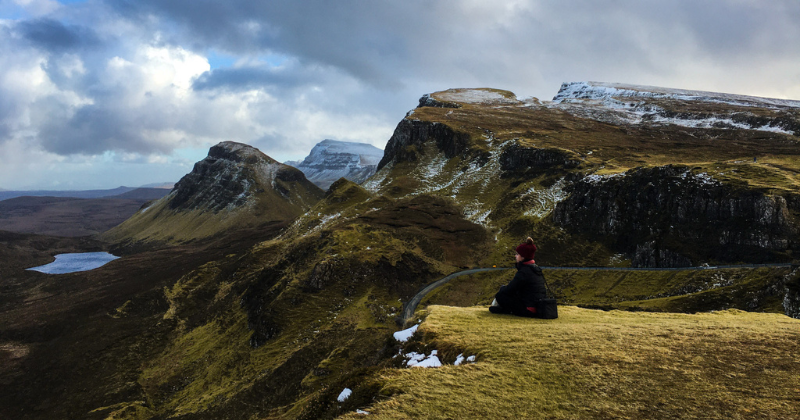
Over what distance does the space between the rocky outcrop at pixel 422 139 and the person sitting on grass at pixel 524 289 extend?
484ft

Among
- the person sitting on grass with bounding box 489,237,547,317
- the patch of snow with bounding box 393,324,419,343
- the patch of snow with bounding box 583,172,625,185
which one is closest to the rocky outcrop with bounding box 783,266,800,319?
the person sitting on grass with bounding box 489,237,547,317

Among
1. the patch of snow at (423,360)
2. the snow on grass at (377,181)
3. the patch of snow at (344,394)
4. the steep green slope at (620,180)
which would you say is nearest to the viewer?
the patch of snow at (344,394)

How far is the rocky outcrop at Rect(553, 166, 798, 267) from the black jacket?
73.3m

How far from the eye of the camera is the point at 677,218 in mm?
80625

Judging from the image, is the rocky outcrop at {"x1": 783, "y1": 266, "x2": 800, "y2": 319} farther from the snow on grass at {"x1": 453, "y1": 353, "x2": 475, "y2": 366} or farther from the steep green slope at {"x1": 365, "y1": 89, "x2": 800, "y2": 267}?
the snow on grass at {"x1": 453, "y1": 353, "x2": 475, "y2": 366}

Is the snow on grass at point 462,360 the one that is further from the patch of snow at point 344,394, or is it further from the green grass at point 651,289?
the green grass at point 651,289

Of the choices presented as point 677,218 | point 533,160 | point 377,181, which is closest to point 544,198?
point 533,160

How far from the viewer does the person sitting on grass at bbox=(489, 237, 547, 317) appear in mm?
18859

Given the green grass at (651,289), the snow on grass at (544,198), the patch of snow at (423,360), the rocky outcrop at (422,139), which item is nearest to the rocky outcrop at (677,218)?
the snow on grass at (544,198)

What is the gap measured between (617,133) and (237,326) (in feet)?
587

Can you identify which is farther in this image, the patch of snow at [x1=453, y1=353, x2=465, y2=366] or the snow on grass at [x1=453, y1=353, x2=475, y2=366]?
the patch of snow at [x1=453, y1=353, x2=465, y2=366]

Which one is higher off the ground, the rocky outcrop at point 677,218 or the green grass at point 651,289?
the rocky outcrop at point 677,218

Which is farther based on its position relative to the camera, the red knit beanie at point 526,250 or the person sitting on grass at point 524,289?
the person sitting on grass at point 524,289

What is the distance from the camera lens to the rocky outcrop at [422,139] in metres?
168
